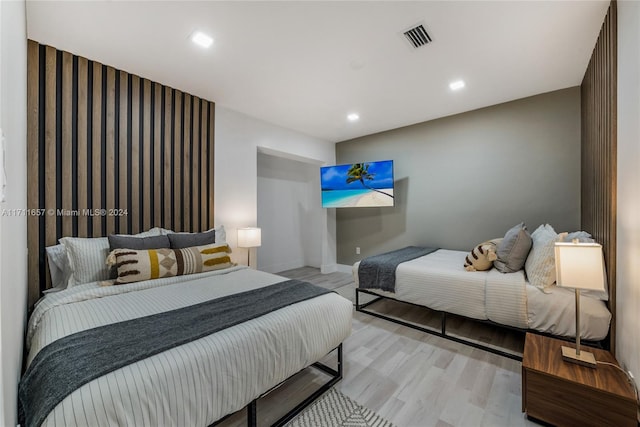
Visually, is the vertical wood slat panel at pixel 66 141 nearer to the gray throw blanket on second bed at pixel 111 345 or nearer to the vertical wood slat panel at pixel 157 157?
the vertical wood slat panel at pixel 157 157

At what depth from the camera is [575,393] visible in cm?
144

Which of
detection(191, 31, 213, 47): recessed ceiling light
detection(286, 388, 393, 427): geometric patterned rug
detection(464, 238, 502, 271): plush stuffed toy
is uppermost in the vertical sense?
detection(191, 31, 213, 47): recessed ceiling light

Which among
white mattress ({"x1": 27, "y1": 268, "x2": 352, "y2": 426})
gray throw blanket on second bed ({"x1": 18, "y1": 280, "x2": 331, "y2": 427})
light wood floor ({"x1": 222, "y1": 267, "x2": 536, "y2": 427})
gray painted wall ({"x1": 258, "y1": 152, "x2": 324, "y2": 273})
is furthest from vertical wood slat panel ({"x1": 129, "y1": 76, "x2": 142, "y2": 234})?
gray painted wall ({"x1": 258, "y1": 152, "x2": 324, "y2": 273})

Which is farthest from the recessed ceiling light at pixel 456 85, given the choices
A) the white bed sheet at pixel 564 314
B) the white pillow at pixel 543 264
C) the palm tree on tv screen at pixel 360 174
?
the white bed sheet at pixel 564 314

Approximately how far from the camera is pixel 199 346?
1.22 m

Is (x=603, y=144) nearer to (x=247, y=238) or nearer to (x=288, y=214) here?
(x=247, y=238)

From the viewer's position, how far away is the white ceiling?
186 centimetres

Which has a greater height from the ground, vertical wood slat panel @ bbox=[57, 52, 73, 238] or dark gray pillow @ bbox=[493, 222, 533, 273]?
vertical wood slat panel @ bbox=[57, 52, 73, 238]

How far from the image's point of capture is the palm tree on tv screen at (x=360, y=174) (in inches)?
171

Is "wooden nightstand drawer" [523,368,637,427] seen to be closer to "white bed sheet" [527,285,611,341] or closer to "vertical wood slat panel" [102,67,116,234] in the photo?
"white bed sheet" [527,285,611,341]

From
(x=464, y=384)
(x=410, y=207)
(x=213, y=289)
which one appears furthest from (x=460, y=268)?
(x=213, y=289)

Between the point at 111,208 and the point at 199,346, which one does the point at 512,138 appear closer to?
the point at 199,346

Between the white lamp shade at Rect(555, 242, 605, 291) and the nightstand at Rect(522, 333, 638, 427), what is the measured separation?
1.58 ft

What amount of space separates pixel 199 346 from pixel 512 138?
13.5 feet
